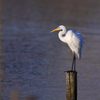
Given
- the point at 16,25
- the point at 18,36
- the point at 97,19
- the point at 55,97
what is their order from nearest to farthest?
the point at 55,97
the point at 18,36
the point at 16,25
the point at 97,19

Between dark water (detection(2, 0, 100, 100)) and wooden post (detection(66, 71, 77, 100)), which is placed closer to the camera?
wooden post (detection(66, 71, 77, 100))

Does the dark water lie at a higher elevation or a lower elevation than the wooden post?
higher

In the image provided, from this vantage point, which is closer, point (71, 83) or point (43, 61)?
point (71, 83)

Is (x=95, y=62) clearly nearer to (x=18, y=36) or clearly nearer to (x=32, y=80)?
(x=32, y=80)

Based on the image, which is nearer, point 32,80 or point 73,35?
point 73,35

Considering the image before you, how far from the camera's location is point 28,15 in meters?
22.1

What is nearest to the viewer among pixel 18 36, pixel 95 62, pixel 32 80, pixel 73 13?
pixel 32 80

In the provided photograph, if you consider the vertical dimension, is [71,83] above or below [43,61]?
below

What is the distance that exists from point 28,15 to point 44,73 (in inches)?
513

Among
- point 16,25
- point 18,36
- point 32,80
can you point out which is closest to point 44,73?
point 32,80

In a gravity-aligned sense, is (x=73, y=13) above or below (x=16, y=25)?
above

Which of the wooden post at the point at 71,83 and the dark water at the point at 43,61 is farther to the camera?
the dark water at the point at 43,61

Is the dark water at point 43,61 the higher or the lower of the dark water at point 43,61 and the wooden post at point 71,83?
the higher

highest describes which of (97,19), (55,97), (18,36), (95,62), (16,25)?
(97,19)
